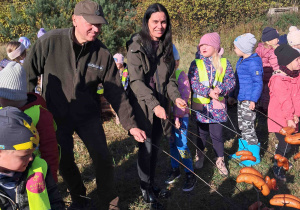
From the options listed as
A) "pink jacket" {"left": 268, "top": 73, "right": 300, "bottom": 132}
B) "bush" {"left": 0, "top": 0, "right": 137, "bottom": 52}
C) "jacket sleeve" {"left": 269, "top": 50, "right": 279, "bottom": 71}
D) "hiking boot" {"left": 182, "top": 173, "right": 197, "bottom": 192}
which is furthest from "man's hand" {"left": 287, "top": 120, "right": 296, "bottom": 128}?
"bush" {"left": 0, "top": 0, "right": 137, "bottom": 52}

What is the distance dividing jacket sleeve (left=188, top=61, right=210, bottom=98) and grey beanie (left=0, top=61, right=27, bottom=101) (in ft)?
6.82

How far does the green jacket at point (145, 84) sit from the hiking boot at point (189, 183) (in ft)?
2.81

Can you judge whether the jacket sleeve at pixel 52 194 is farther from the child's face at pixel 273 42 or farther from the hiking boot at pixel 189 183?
the child's face at pixel 273 42

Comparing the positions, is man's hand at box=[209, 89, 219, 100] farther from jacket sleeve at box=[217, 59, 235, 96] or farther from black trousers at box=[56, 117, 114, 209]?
black trousers at box=[56, 117, 114, 209]

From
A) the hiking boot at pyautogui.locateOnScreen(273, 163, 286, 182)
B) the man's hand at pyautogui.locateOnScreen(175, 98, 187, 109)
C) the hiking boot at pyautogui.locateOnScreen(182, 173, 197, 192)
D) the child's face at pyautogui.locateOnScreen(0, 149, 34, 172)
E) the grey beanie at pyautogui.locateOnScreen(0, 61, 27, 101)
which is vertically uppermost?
the grey beanie at pyautogui.locateOnScreen(0, 61, 27, 101)

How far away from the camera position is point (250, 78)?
380cm

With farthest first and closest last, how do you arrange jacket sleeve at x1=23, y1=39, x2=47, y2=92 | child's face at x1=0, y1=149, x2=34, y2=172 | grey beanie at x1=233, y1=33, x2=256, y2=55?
grey beanie at x1=233, y1=33, x2=256, y2=55 → jacket sleeve at x1=23, y1=39, x2=47, y2=92 → child's face at x1=0, y1=149, x2=34, y2=172

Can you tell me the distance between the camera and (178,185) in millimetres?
3580

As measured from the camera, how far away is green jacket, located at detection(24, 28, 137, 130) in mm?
2428

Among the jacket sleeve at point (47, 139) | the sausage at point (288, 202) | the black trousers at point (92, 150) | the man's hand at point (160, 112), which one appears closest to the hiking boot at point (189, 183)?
the black trousers at point (92, 150)

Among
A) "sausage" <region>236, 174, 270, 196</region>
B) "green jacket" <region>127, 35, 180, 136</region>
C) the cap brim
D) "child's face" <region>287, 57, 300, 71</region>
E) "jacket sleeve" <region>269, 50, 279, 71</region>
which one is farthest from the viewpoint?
"jacket sleeve" <region>269, 50, 279, 71</region>

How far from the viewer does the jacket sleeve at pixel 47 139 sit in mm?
1892

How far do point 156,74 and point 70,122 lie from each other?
0.96m

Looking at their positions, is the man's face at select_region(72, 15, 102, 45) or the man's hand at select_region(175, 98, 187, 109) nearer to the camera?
the man's face at select_region(72, 15, 102, 45)
